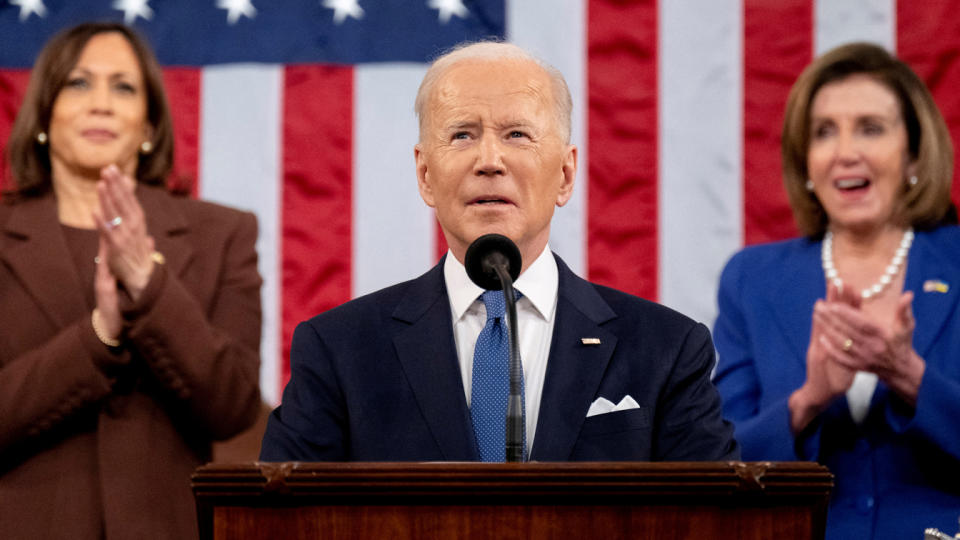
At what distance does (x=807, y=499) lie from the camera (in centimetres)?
140

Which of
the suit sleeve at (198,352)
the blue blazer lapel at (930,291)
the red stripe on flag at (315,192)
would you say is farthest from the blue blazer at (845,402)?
the red stripe on flag at (315,192)

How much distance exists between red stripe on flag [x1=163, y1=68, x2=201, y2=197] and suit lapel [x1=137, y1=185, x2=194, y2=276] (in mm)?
756

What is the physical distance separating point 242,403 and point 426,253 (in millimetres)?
1095

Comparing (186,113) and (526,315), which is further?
(186,113)

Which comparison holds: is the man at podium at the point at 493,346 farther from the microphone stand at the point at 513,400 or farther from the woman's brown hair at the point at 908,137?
the woman's brown hair at the point at 908,137

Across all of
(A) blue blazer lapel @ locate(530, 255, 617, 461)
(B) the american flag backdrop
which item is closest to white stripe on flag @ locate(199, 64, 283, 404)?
(B) the american flag backdrop

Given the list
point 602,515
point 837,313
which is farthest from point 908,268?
point 602,515

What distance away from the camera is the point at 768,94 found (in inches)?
142

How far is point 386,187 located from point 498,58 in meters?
1.60

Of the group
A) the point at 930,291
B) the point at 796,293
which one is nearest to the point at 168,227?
the point at 796,293

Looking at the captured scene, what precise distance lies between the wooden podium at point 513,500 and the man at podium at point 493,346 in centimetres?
43

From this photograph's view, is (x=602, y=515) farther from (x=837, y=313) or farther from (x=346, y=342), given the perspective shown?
(x=837, y=313)

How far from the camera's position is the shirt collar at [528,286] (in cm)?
202

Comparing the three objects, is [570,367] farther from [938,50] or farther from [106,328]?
[938,50]
